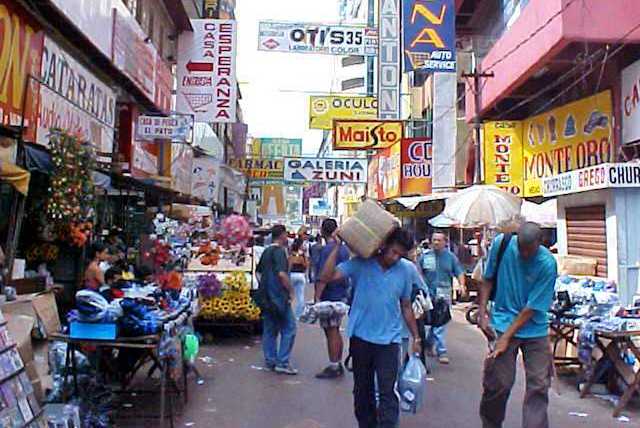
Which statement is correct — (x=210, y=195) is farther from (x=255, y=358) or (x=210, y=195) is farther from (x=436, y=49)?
(x=255, y=358)

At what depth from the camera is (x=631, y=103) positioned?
A: 11.4 m

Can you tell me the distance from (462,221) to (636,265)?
9.91ft

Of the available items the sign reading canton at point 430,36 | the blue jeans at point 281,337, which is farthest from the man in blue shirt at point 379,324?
the sign reading canton at point 430,36

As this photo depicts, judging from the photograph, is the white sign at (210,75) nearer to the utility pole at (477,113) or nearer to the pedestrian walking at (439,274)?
the utility pole at (477,113)

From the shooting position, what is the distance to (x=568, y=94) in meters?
14.6

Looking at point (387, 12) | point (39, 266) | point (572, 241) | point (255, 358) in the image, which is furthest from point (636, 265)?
point (387, 12)

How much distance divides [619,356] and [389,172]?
1836cm

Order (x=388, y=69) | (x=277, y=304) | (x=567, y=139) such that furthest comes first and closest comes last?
(x=388, y=69)
(x=567, y=139)
(x=277, y=304)

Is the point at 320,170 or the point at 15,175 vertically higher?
the point at 320,170

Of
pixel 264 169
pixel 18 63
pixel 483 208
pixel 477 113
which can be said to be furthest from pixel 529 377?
pixel 264 169

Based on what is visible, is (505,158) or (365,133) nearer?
(505,158)

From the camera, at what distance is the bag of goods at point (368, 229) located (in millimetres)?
5051

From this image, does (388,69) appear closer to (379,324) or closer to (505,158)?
(505,158)

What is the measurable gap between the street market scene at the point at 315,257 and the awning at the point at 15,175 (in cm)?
2
